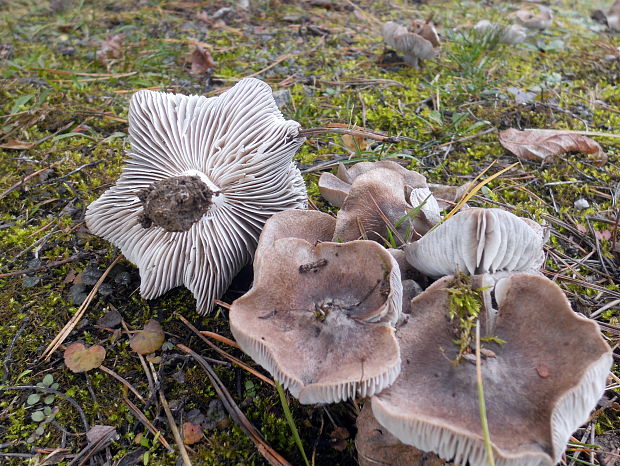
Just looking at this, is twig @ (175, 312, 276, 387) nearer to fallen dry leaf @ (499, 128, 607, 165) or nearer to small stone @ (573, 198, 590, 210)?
small stone @ (573, 198, 590, 210)

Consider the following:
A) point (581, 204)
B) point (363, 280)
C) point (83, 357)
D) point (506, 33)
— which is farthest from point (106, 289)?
point (506, 33)

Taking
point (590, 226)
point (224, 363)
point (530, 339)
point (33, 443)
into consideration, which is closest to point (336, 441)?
point (224, 363)

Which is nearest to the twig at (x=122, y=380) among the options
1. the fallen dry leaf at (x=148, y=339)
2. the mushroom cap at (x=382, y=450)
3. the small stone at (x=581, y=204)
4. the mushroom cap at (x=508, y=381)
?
the fallen dry leaf at (x=148, y=339)

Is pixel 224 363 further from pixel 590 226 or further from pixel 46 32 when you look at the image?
pixel 46 32

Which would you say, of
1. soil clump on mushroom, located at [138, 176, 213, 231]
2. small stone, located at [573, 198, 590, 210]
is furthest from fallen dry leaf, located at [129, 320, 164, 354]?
small stone, located at [573, 198, 590, 210]

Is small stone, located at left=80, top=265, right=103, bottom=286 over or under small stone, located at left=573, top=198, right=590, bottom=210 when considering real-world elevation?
under

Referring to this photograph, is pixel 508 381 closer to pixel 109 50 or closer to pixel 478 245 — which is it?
pixel 478 245

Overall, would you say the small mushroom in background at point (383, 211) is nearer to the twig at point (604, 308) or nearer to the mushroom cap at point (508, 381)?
the mushroom cap at point (508, 381)
